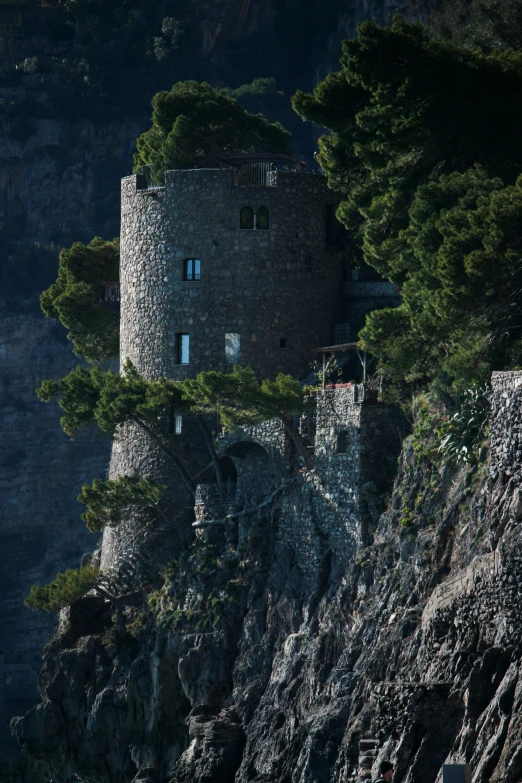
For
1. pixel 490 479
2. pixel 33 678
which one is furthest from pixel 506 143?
pixel 33 678

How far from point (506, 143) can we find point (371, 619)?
12.1 m

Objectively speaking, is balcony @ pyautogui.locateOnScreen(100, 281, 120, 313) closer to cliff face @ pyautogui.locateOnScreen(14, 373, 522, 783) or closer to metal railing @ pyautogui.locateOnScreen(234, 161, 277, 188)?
metal railing @ pyautogui.locateOnScreen(234, 161, 277, 188)

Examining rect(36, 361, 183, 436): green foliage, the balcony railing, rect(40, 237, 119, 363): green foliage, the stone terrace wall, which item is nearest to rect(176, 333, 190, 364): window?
rect(36, 361, 183, 436): green foliage

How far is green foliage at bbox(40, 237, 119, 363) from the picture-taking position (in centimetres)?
7538

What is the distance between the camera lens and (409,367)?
2411 inches

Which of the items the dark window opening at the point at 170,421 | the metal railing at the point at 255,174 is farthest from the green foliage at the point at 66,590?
the metal railing at the point at 255,174

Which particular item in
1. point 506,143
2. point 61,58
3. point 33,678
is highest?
point 61,58

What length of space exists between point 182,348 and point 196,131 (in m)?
6.71

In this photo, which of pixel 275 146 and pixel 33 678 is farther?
pixel 33 678

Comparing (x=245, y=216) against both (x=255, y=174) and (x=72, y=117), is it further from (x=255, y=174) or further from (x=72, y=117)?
(x=72, y=117)

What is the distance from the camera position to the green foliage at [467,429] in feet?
188

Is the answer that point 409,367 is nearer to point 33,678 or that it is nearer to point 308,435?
point 308,435

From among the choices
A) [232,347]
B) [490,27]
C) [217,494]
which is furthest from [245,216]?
[490,27]

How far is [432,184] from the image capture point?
59.1m
